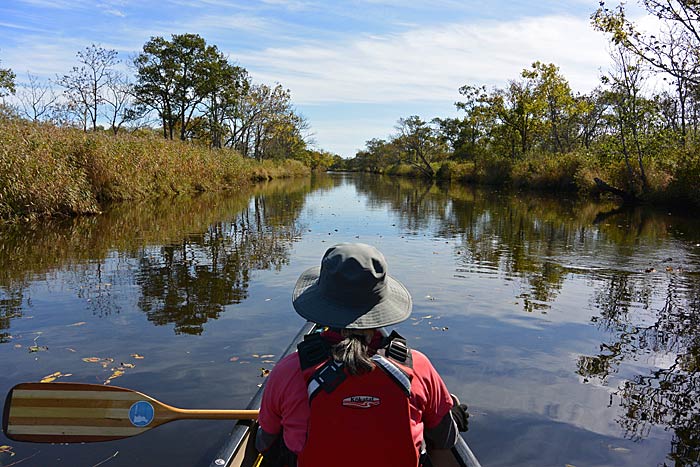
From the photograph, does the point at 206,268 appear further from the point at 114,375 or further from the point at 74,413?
the point at 74,413

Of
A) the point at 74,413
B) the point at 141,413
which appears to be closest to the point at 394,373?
the point at 141,413

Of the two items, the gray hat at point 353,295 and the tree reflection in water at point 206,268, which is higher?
the gray hat at point 353,295

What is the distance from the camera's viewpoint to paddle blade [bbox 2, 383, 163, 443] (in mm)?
3156

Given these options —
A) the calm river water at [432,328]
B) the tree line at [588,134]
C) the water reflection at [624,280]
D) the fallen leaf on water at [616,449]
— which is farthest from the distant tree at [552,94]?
the fallen leaf on water at [616,449]

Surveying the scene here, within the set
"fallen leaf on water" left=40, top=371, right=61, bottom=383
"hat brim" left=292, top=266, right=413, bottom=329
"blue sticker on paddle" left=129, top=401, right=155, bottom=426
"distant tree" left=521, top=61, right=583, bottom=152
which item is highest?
"distant tree" left=521, top=61, right=583, bottom=152

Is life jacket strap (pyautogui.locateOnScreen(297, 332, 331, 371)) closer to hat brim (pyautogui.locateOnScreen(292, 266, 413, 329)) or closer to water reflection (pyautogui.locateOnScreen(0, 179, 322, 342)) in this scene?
hat brim (pyautogui.locateOnScreen(292, 266, 413, 329))

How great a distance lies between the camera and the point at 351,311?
1.92 metres

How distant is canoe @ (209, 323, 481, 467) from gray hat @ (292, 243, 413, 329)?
2.99ft

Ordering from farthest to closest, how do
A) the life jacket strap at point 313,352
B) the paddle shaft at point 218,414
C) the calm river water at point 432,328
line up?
1. the calm river water at point 432,328
2. the paddle shaft at point 218,414
3. the life jacket strap at point 313,352

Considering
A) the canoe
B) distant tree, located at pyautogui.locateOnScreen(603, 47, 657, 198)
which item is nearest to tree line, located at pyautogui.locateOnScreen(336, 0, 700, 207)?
distant tree, located at pyautogui.locateOnScreen(603, 47, 657, 198)

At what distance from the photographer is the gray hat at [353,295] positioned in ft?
6.23

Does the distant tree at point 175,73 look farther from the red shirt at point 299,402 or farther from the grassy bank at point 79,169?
the red shirt at point 299,402

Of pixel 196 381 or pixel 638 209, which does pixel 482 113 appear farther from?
pixel 196 381

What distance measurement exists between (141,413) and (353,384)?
2073 mm
